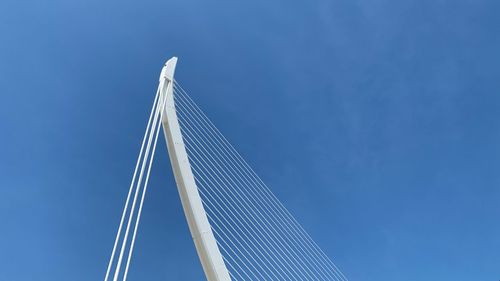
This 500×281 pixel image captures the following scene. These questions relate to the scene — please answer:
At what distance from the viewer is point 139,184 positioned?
307 inches

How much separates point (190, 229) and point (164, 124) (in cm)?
352

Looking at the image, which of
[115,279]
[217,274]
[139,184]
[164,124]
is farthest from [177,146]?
[115,279]

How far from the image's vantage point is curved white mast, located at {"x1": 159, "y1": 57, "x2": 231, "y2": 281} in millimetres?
9664

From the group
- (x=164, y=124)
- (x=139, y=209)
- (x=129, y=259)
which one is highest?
(x=164, y=124)

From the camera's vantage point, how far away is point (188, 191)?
10320 millimetres

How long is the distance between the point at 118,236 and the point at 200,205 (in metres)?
3.60

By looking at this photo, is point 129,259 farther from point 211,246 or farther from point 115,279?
point 211,246

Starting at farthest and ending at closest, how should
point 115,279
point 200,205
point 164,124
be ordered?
point 164,124, point 200,205, point 115,279

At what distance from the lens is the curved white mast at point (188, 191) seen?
9.66m

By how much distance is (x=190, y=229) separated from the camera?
10.3m

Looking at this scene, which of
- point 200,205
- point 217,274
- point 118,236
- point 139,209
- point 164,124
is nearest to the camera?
point 118,236

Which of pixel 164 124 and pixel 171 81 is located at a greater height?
pixel 171 81

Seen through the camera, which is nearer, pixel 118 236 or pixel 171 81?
pixel 118 236

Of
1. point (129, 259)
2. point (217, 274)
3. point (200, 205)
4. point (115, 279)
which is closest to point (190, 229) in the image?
point (200, 205)
